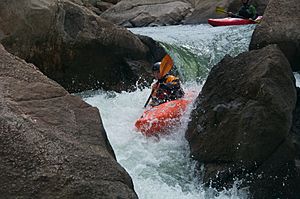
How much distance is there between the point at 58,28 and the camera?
7.22 meters

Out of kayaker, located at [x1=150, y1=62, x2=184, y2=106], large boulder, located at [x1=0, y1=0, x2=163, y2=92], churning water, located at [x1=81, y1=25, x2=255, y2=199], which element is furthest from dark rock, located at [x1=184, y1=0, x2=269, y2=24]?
kayaker, located at [x1=150, y1=62, x2=184, y2=106]

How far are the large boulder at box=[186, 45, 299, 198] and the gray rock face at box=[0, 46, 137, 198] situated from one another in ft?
5.07

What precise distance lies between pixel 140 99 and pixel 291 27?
2.58 m

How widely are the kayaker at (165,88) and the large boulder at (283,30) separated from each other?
6.39 feet

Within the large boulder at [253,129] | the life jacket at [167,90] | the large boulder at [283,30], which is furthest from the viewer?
the large boulder at [283,30]

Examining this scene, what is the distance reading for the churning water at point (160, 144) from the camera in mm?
4395

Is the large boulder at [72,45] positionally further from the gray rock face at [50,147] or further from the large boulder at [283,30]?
the gray rock face at [50,147]

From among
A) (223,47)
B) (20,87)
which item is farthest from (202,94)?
(223,47)

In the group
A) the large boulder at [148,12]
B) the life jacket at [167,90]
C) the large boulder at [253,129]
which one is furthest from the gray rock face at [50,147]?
the large boulder at [148,12]

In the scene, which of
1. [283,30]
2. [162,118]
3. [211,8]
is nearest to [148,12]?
[211,8]

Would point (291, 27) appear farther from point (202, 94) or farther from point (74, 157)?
point (74, 157)

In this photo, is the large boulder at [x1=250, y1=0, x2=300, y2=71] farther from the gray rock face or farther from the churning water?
the gray rock face

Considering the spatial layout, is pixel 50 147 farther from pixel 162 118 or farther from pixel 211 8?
pixel 211 8

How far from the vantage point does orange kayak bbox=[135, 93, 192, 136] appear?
574cm
